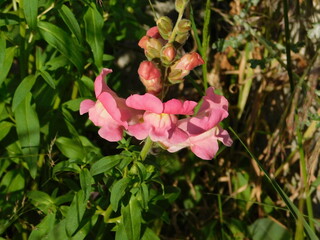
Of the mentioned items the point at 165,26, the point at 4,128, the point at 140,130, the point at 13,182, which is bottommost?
the point at 13,182

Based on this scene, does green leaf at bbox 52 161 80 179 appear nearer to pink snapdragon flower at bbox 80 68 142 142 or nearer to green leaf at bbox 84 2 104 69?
pink snapdragon flower at bbox 80 68 142 142

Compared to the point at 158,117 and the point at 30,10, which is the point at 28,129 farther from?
the point at 158,117

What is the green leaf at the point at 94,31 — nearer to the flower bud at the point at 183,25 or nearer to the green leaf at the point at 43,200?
the green leaf at the point at 43,200

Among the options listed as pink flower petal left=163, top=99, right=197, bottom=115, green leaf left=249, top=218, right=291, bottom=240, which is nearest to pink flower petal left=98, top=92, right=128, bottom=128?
pink flower petal left=163, top=99, right=197, bottom=115

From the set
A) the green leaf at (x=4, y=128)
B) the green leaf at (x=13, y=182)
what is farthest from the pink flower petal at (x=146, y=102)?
the green leaf at (x=13, y=182)

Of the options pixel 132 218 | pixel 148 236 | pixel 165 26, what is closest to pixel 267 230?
pixel 148 236
